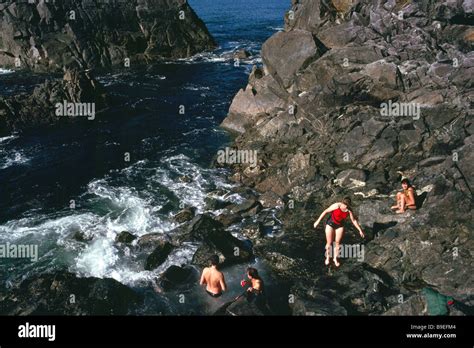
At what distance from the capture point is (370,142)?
2877 cm

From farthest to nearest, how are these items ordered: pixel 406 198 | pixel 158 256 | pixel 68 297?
pixel 158 256, pixel 406 198, pixel 68 297

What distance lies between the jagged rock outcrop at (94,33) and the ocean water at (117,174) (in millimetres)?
5587

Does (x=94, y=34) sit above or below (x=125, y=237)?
above

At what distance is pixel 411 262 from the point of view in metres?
20.8
